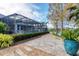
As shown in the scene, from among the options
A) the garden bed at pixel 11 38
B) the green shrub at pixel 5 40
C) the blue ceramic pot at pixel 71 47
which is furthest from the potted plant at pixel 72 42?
the green shrub at pixel 5 40

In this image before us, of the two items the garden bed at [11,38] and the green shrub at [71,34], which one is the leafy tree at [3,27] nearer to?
the garden bed at [11,38]

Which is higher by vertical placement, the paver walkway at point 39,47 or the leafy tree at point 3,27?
the leafy tree at point 3,27

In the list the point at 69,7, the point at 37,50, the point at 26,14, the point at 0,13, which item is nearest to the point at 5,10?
the point at 0,13

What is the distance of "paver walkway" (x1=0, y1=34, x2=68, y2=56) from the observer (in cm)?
236

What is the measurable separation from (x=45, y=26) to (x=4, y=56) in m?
0.71

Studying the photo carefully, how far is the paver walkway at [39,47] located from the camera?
7.73 feet

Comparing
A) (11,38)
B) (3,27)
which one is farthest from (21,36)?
(3,27)

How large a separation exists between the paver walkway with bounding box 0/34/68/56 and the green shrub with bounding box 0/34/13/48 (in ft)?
0.20

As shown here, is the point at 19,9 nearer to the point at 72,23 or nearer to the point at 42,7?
the point at 42,7

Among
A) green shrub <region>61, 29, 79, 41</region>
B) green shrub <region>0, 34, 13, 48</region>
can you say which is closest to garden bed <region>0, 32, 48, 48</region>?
green shrub <region>0, 34, 13, 48</region>

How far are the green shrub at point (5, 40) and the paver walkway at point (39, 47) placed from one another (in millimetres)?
62

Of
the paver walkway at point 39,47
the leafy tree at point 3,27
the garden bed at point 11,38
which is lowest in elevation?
the paver walkway at point 39,47

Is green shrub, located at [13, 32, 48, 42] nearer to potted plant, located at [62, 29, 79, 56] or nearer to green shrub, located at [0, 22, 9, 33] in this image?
green shrub, located at [0, 22, 9, 33]

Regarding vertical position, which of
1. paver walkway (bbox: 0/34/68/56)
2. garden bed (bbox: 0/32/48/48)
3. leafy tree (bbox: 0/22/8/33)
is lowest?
paver walkway (bbox: 0/34/68/56)
